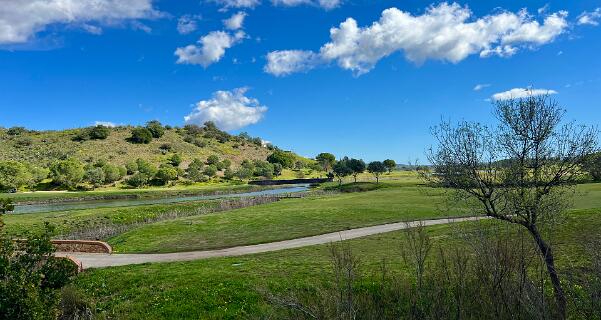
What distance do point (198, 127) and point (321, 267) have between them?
18186 cm

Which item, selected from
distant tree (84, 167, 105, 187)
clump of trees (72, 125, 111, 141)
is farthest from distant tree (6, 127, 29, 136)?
distant tree (84, 167, 105, 187)

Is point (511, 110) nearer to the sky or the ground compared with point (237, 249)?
nearer to the sky

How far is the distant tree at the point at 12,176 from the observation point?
80.4m

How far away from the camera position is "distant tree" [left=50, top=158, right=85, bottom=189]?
8912 centimetres

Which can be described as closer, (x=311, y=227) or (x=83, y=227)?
(x=311, y=227)

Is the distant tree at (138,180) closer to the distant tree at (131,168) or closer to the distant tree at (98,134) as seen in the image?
the distant tree at (131,168)

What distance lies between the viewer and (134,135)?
146m

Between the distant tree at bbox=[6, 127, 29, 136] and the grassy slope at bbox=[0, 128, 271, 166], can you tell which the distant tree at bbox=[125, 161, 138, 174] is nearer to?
the grassy slope at bbox=[0, 128, 271, 166]

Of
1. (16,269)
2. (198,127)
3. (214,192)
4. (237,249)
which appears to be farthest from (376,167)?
(198,127)

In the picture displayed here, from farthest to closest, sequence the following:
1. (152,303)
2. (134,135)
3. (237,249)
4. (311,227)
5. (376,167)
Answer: (134,135) → (376,167) → (311,227) → (237,249) → (152,303)

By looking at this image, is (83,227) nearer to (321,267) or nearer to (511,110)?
(321,267)

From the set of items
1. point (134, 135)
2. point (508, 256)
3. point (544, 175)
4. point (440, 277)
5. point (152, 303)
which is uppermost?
point (134, 135)

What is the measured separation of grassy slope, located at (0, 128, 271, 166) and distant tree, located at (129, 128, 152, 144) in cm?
219

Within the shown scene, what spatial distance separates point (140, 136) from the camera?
145m
